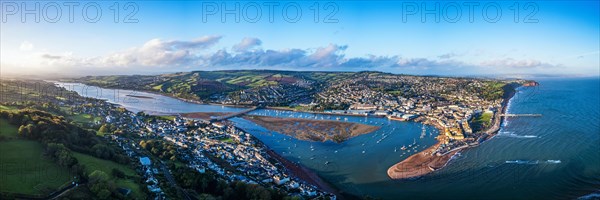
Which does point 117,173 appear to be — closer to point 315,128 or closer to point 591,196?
point 591,196

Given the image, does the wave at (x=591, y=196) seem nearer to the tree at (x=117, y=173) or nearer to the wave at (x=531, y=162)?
the wave at (x=531, y=162)

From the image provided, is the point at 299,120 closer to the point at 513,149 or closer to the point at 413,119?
the point at 413,119

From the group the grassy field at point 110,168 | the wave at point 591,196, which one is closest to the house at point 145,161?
the grassy field at point 110,168

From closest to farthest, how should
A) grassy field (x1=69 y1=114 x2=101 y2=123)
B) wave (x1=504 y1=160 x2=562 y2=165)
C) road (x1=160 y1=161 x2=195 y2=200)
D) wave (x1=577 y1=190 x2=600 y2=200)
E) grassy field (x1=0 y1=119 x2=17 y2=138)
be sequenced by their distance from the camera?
road (x1=160 y1=161 x2=195 y2=200) < grassy field (x1=0 y1=119 x2=17 y2=138) < wave (x1=577 y1=190 x2=600 y2=200) < wave (x1=504 y1=160 x2=562 y2=165) < grassy field (x1=69 y1=114 x2=101 y2=123)

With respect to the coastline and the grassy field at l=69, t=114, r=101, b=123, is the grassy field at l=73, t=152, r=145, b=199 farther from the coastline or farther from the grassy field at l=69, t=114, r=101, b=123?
the grassy field at l=69, t=114, r=101, b=123

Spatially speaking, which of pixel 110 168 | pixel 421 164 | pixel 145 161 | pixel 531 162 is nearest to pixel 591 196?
pixel 531 162

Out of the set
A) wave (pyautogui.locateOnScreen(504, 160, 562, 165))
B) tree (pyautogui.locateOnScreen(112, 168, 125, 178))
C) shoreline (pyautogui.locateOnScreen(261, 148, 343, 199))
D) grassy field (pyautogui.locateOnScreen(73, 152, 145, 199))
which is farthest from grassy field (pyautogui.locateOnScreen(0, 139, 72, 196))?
wave (pyautogui.locateOnScreen(504, 160, 562, 165))
